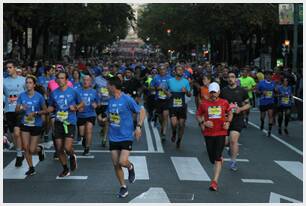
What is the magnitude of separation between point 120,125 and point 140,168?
2574mm

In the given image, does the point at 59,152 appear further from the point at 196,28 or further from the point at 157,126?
the point at 196,28

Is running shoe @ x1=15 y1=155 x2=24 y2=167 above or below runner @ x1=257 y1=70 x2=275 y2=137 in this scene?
below

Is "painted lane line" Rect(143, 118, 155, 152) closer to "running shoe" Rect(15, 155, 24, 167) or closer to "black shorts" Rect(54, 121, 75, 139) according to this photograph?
"running shoe" Rect(15, 155, 24, 167)

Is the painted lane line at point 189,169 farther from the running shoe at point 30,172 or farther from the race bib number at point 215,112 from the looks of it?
the running shoe at point 30,172

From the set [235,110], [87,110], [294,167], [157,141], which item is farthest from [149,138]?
[235,110]

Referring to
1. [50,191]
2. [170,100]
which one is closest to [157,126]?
[170,100]

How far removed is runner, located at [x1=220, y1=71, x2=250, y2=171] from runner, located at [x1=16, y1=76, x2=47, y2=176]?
3161 millimetres

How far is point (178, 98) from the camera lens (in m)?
14.9

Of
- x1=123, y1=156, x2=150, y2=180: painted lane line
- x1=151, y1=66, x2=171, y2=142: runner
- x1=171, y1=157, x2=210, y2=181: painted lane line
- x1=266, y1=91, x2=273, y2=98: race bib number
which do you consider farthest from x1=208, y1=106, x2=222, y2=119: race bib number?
x1=266, y1=91, x2=273, y2=98: race bib number

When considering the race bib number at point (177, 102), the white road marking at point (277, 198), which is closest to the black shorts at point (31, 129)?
the white road marking at point (277, 198)

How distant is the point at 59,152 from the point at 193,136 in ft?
22.2

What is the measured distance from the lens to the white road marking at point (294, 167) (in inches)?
465

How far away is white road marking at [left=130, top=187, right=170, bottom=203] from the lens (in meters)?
8.94

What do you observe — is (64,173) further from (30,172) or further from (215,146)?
(215,146)
